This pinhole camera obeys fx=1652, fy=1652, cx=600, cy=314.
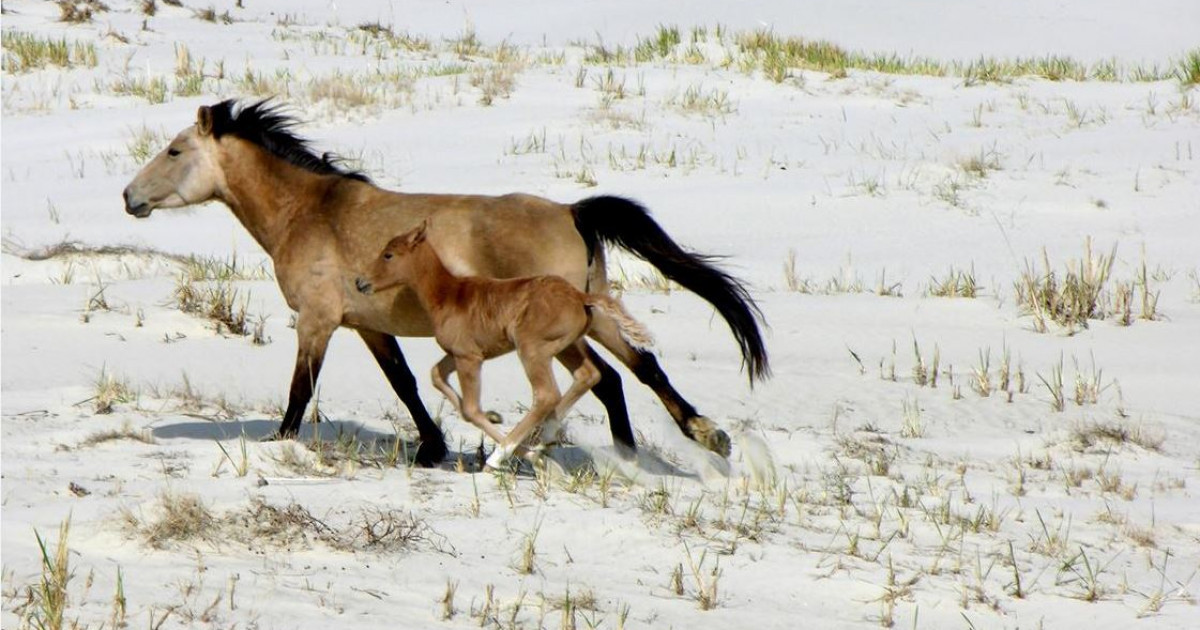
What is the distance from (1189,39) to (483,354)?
29.0 metres

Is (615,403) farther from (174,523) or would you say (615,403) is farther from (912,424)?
(174,523)

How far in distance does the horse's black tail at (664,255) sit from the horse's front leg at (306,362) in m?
1.19

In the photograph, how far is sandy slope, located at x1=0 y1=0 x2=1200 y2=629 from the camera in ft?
16.5

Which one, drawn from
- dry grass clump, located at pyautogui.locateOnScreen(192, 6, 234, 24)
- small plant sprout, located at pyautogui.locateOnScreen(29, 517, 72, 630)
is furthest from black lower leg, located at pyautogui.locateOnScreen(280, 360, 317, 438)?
dry grass clump, located at pyautogui.locateOnScreen(192, 6, 234, 24)

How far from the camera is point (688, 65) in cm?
1878

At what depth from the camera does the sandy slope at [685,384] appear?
502 cm

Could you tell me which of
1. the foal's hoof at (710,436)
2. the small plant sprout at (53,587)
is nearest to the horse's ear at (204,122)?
the foal's hoof at (710,436)

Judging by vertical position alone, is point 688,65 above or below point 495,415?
above

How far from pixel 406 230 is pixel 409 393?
0.75m

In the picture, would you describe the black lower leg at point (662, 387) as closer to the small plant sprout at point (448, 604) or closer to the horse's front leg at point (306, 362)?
the horse's front leg at point (306, 362)

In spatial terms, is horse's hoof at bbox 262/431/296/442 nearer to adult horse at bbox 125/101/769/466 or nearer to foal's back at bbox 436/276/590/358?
adult horse at bbox 125/101/769/466

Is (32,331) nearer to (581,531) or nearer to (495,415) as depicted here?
(495,415)

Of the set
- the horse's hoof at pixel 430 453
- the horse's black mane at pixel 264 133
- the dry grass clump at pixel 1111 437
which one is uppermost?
the horse's black mane at pixel 264 133

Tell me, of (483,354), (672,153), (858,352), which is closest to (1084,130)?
(672,153)
